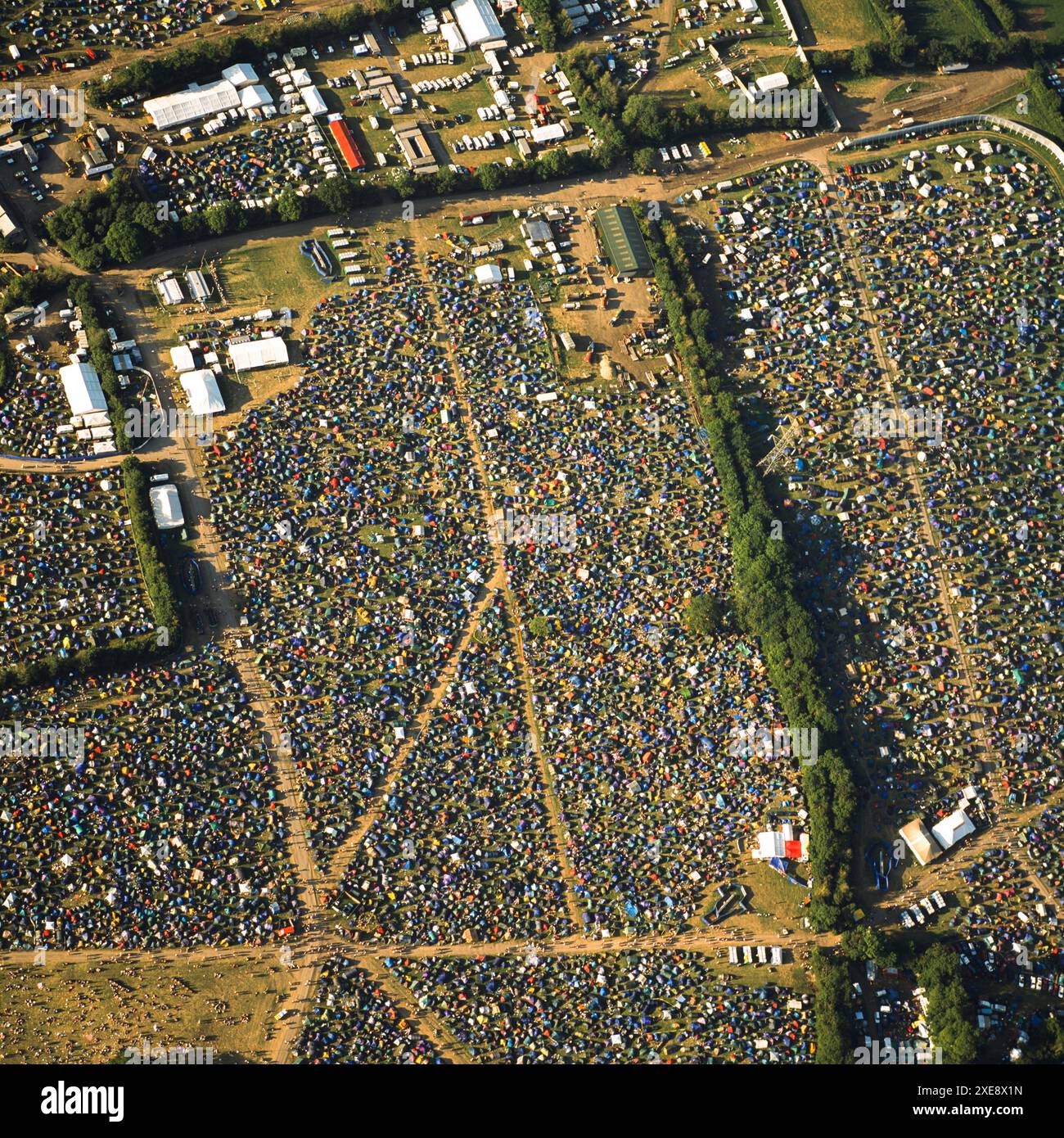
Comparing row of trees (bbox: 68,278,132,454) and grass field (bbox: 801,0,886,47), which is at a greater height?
grass field (bbox: 801,0,886,47)

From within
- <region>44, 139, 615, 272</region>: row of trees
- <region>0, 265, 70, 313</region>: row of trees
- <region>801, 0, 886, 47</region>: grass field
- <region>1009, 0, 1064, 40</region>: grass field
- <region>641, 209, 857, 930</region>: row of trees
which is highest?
<region>801, 0, 886, 47</region>: grass field

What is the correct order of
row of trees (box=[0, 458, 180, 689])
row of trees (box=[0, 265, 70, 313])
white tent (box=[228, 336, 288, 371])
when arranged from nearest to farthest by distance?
row of trees (box=[0, 458, 180, 689]), row of trees (box=[0, 265, 70, 313]), white tent (box=[228, 336, 288, 371])

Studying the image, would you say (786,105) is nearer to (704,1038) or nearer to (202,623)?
(202,623)

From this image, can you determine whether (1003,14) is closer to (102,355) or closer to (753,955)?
(102,355)

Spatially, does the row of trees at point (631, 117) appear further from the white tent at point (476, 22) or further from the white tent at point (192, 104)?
the white tent at point (192, 104)

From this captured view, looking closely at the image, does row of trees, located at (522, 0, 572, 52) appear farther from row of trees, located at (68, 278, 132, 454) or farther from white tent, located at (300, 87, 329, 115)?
row of trees, located at (68, 278, 132, 454)

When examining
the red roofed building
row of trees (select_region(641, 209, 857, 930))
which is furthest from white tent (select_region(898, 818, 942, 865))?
the red roofed building
